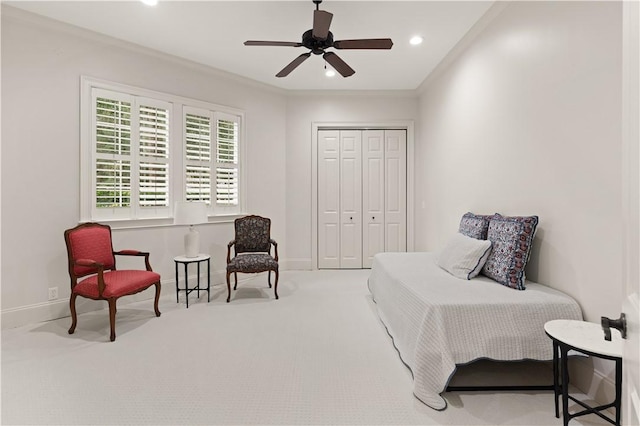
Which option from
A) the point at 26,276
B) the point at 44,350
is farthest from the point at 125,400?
the point at 26,276

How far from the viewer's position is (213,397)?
1.97 meters

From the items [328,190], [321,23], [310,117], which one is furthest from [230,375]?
[310,117]

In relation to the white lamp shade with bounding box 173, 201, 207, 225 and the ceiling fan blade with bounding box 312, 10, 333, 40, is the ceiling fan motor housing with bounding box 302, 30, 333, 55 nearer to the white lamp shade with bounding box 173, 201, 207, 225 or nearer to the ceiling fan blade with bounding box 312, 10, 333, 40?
the ceiling fan blade with bounding box 312, 10, 333, 40

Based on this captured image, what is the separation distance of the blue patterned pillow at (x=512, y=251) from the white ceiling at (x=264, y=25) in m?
2.10

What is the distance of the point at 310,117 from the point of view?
215 inches

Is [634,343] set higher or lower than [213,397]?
higher

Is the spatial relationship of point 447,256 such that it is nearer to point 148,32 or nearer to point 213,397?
point 213,397

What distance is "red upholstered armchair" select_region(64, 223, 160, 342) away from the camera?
2.79 m

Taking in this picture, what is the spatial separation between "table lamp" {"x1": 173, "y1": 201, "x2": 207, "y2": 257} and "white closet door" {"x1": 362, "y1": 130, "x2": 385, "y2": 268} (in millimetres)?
2805

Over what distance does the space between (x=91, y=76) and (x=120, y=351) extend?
290 centimetres

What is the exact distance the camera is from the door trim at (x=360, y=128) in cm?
547

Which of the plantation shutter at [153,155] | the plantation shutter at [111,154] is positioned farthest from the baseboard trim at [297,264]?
the plantation shutter at [111,154]

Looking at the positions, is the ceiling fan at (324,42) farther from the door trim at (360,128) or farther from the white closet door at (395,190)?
the white closet door at (395,190)

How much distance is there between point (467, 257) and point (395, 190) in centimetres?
298
